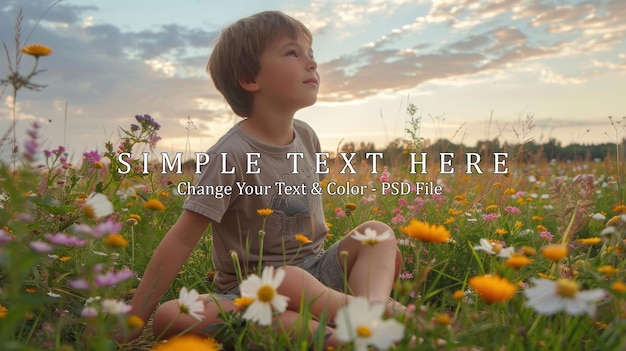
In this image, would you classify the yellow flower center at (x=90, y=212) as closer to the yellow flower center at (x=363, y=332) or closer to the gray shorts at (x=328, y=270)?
the yellow flower center at (x=363, y=332)

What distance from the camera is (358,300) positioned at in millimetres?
1043

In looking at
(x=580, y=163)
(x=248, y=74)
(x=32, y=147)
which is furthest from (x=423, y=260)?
(x=580, y=163)

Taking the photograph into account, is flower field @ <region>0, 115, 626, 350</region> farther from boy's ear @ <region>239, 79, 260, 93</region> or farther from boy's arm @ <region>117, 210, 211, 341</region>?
boy's ear @ <region>239, 79, 260, 93</region>

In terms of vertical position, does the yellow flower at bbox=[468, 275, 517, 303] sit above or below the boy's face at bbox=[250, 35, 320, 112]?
below

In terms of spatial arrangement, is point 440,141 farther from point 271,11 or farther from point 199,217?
point 199,217

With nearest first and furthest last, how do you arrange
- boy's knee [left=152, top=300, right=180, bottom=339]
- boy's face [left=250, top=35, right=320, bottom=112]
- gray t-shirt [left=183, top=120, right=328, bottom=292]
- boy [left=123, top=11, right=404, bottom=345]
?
boy's knee [left=152, top=300, right=180, bottom=339]
boy [left=123, top=11, right=404, bottom=345]
gray t-shirt [left=183, top=120, right=328, bottom=292]
boy's face [left=250, top=35, right=320, bottom=112]

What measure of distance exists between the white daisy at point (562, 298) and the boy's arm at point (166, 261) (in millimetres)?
1225

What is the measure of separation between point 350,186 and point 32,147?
329cm

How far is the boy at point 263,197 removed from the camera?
1.98m

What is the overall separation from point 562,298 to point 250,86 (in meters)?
1.68

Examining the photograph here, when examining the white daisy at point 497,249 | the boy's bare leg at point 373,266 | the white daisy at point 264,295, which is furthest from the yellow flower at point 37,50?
the white daisy at point 497,249

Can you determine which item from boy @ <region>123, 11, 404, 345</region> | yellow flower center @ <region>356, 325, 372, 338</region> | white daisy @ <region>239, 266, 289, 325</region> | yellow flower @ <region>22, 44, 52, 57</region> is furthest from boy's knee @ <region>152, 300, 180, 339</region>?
yellow flower center @ <region>356, 325, 372, 338</region>

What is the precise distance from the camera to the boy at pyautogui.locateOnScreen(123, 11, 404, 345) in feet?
6.49

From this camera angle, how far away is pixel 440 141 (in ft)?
17.1
